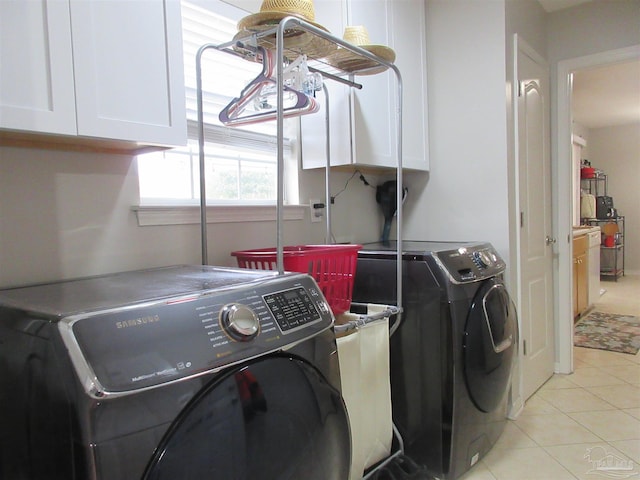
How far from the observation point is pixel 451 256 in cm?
184

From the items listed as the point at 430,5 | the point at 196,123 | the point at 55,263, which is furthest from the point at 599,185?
the point at 55,263

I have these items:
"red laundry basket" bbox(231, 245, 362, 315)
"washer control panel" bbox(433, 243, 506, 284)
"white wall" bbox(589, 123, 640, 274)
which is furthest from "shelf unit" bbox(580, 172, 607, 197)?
"red laundry basket" bbox(231, 245, 362, 315)

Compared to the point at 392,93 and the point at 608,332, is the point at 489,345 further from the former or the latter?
the point at 608,332

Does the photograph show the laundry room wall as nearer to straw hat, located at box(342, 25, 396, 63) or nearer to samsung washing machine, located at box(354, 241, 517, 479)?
samsung washing machine, located at box(354, 241, 517, 479)

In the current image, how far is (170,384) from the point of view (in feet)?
2.37

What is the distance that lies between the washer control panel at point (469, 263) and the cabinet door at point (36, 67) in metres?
1.36

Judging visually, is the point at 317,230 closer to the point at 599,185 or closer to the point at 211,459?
the point at 211,459

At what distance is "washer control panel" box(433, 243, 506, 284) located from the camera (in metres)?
1.79

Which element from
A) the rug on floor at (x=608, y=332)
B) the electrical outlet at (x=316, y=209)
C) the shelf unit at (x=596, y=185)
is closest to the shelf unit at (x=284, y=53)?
the electrical outlet at (x=316, y=209)

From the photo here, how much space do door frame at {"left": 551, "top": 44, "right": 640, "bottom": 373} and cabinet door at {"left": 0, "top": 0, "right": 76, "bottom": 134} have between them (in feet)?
9.93

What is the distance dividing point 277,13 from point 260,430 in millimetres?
1192

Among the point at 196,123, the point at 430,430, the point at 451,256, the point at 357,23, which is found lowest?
the point at 430,430

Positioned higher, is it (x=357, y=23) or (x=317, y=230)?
(x=357, y=23)

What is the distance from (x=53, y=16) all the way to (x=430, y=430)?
72.7 inches
